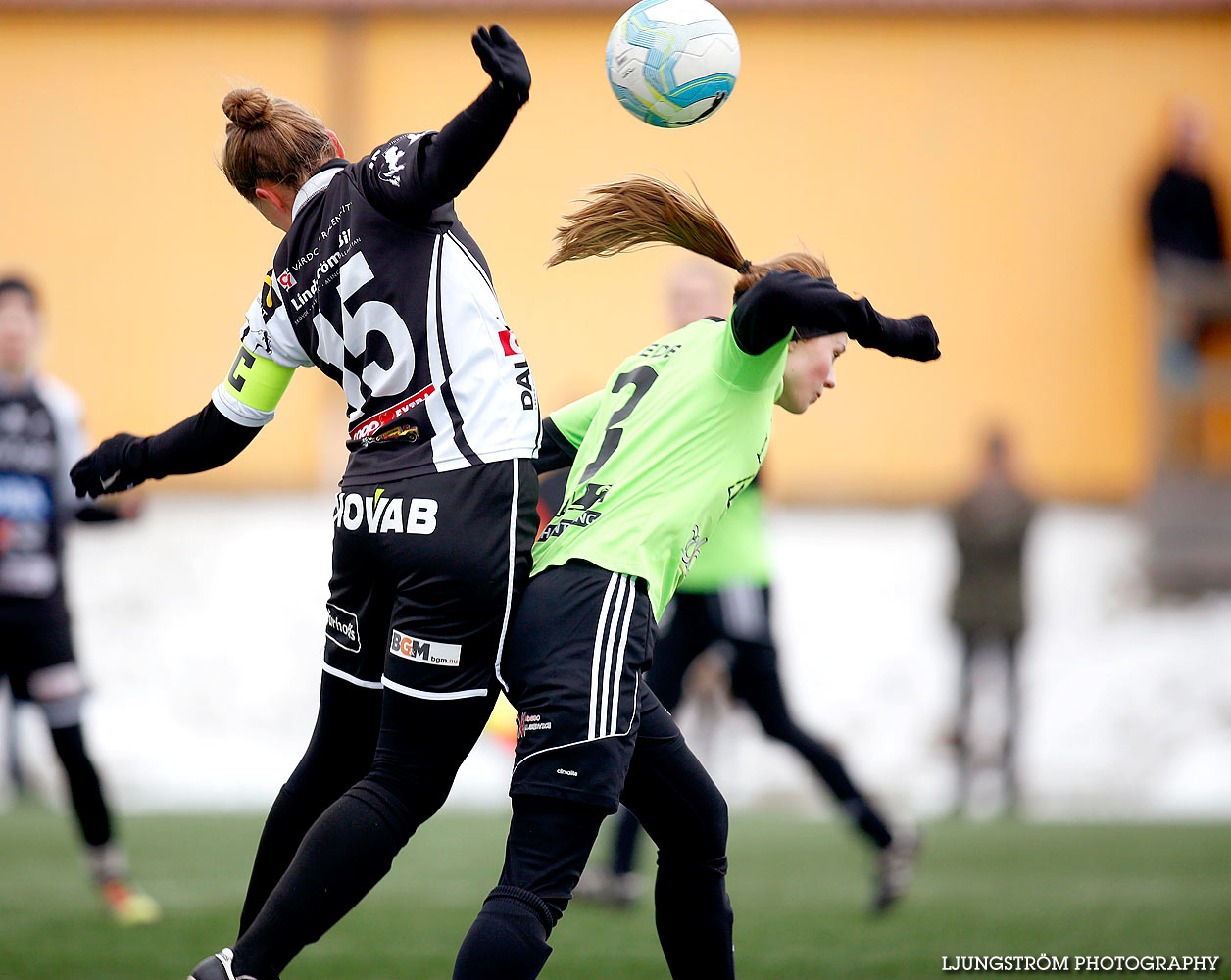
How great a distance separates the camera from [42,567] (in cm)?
564

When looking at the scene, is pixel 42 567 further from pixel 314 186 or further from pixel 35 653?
pixel 314 186

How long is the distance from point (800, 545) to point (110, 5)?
7967 millimetres

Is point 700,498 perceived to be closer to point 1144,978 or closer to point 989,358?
point 1144,978

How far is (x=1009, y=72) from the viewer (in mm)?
14109

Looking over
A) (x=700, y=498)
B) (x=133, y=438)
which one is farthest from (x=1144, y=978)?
(x=133, y=438)

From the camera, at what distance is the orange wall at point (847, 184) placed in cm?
1402

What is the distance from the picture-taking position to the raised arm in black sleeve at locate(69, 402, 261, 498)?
340 cm

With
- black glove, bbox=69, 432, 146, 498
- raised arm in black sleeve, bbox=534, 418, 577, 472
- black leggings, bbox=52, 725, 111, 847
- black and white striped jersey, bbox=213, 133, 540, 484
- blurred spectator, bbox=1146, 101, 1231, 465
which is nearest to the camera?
black and white striped jersey, bbox=213, 133, 540, 484

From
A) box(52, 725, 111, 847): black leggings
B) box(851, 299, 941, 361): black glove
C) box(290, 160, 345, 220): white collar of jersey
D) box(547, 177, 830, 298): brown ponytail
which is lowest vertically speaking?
box(52, 725, 111, 847): black leggings

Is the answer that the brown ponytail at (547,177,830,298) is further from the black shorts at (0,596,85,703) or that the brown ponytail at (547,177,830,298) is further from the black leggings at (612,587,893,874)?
the black shorts at (0,596,85,703)

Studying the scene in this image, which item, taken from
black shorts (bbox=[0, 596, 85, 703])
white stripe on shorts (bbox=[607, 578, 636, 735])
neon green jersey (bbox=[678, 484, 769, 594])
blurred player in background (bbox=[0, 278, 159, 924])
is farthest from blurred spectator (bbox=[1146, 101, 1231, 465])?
white stripe on shorts (bbox=[607, 578, 636, 735])

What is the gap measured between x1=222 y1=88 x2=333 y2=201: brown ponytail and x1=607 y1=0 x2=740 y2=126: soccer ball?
0.69 metres

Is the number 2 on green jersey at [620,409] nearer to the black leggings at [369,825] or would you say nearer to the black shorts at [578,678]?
the black shorts at [578,678]

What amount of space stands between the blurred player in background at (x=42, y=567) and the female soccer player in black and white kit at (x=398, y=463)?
225 centimetres
